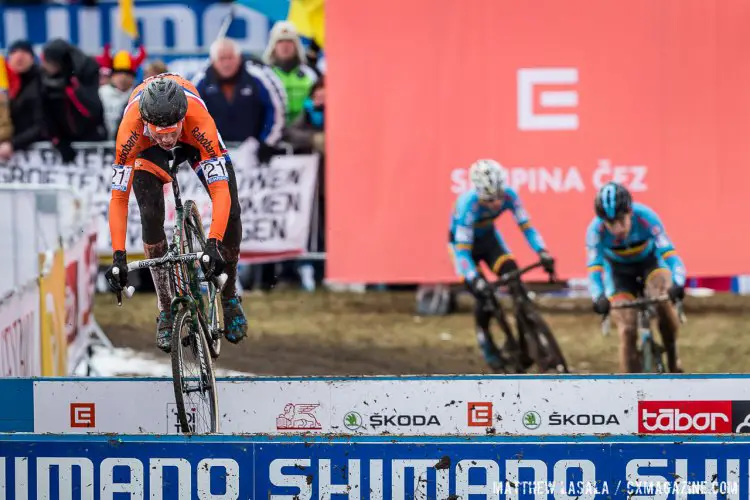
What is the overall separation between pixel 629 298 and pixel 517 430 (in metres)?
2.82

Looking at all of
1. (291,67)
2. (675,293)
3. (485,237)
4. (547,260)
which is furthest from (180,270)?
(291,67)

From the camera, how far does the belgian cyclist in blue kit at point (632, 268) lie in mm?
10008

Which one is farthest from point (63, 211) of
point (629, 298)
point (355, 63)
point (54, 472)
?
point (54, 472)

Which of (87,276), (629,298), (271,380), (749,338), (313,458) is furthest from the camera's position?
(749,338)

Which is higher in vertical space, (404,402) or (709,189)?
(709,189)

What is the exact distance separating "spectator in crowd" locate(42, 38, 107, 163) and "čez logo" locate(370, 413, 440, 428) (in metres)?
6.50

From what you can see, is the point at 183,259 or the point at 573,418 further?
the point at 573,418

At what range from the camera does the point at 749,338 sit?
42.4 ft

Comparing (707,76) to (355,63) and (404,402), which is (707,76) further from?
(404,402)

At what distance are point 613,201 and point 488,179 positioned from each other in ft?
3.82

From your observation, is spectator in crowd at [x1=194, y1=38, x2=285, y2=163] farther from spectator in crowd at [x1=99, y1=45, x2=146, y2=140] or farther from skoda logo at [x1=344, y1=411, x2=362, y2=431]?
skoda logo at [x1=344, y1=411, x2=362, y2=431]

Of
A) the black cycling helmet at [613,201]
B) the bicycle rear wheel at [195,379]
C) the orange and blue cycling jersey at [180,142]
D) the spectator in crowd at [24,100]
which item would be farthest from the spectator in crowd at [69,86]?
the orange and blue cycling jersey at [180,142]

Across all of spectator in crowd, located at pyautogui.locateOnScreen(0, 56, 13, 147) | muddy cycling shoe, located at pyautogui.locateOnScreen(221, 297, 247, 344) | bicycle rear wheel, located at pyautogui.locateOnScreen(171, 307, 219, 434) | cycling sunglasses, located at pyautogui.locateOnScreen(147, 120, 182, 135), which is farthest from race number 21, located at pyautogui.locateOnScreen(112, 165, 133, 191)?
spectator in crowd, located at pyautogui.locateOnScreen(0, 56, 13, 147)

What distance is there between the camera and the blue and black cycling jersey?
10.8 m
